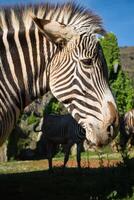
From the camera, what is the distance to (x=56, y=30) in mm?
5125

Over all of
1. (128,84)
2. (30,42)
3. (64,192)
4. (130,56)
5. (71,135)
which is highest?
(130,56)

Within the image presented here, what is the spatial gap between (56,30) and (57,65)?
386 millimetres

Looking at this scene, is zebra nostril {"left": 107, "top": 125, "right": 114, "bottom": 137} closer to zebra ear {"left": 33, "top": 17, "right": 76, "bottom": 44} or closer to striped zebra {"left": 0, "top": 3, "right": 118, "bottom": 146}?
striped zebra {"left": 0, "top": 3, "right": 118, "bottom": 146}

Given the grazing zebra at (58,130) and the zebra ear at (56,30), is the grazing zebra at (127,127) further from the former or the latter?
the zebra ear at (56,30)

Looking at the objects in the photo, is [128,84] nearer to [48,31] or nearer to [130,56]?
[48,31]

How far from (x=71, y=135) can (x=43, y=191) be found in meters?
6.57

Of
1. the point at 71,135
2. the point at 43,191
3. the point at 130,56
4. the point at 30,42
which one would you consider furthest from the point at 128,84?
the point at 130,56

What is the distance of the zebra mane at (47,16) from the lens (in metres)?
5.39

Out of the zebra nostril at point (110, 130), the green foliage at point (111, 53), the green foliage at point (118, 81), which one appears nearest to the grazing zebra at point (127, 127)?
the green foliage at point (118, 81)

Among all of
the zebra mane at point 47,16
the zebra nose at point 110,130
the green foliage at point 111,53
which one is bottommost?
the zebra nose at point 110,130

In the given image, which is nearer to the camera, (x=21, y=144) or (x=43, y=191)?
(x=43, y=191)

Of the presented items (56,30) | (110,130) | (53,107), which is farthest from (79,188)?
(53,107)

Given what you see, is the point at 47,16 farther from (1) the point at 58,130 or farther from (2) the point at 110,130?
(1) the point at 58,130

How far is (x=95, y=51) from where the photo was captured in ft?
16.9
